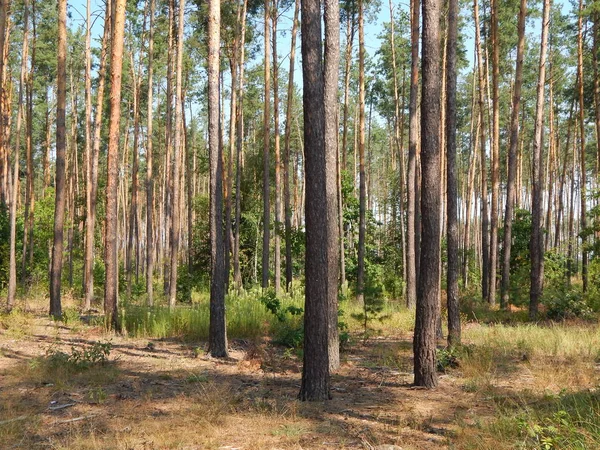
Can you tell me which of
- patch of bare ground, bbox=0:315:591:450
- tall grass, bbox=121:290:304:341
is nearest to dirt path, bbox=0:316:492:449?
patch of bare ground, bbox=0:315:591:450

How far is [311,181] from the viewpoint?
672cm

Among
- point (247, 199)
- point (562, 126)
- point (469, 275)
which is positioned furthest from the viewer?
point (562, 126)

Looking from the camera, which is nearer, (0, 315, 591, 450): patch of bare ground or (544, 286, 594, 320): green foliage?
(0, 315, 591, 450): patch of bare ground

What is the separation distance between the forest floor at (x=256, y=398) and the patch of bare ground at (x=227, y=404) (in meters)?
0.02

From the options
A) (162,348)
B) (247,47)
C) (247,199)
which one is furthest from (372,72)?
(162,348)

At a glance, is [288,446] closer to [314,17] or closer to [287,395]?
[287,395]

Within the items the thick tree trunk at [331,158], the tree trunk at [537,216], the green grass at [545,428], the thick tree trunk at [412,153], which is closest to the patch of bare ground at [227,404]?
the green grass at [545,428]

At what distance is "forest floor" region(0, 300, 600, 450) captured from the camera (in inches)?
206

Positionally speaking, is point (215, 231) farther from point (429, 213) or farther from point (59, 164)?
point (59, 164)

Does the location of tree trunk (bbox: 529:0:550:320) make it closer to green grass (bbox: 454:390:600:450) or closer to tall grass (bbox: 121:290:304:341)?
tall grass (bbox: 121:290:304:341)

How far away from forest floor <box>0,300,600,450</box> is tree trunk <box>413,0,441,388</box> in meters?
0.58

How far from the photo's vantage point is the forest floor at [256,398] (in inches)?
206

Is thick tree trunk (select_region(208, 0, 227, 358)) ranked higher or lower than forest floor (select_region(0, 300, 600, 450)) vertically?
higher

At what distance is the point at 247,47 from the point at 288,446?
78.7 feet
